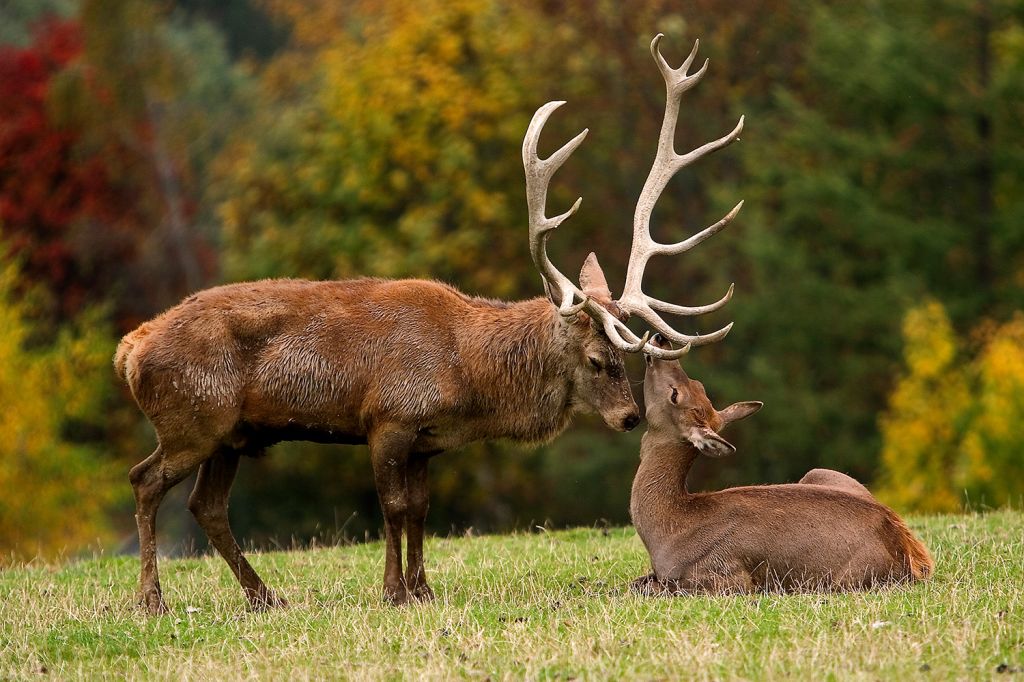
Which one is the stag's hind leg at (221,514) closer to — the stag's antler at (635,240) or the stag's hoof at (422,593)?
the stag's hoof at (422,593)

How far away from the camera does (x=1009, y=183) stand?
31.9 metres

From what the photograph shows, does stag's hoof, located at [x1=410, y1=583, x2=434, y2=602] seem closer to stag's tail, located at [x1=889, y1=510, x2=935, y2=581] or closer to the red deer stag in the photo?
the red deer stag

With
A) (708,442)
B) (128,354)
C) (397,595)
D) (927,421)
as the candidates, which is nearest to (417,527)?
(397,595)

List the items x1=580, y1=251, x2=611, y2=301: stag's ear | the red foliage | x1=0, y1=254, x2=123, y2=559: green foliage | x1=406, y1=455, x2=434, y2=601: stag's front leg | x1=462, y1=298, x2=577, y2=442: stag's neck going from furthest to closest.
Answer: the red foliage, x1=0, y1=254, x2=123, y2=559: green foliage, x1=580, y1=251, x2=611, y2=301: stag's ear, x1=462, y1=298, x2=577, y2=442: stag's neck, x1=406, y1=455, x2=434, y2=601: stag's front leg

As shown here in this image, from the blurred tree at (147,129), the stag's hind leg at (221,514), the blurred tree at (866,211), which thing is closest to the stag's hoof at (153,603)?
the stag's hind leg at (221,514)

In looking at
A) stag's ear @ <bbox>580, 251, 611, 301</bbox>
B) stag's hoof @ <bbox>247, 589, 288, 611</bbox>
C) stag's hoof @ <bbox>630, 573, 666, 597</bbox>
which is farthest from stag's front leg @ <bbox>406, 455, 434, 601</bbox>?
stag's ear @ <bbox>580, 251, 611, 301</bbox>

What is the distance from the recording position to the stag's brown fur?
10133 mm

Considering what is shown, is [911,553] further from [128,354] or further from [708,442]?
[128,354]

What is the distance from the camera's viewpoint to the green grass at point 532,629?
7.53 m

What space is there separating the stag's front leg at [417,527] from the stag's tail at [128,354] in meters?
1.78

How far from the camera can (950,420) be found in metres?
28.2

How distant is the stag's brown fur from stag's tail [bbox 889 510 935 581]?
5.63ft

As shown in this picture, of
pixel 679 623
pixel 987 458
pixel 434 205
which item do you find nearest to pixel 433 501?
pixel 434 205

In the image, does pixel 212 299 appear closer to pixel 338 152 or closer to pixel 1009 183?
pixel 338 152
